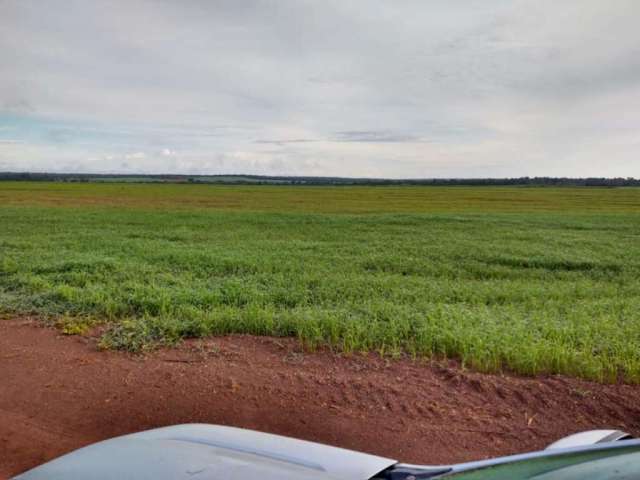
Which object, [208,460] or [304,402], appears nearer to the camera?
[208,460]

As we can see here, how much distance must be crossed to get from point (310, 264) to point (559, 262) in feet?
22.0

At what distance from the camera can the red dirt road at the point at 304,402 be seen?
3.62 metres

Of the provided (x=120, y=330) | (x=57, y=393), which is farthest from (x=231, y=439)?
(x=120, y=330)

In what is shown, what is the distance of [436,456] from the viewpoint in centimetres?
342

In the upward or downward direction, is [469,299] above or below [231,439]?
below

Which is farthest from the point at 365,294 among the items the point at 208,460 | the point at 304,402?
the point at 208,460

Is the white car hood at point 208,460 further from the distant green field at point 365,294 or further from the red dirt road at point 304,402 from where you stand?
→ the distant green field at point 365,294

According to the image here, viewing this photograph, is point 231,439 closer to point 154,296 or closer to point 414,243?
point 154,296

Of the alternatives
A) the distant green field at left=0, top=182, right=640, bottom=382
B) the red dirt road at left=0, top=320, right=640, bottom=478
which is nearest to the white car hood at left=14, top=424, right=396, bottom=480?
the red dirt road at left=0, top=320, right=640, bottom=478

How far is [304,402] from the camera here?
13.6 feet

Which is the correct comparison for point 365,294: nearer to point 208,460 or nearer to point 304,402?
point 304,402

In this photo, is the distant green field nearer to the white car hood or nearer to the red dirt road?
the red dirt road

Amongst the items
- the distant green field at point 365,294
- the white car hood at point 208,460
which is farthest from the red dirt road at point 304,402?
the white car hood at point 208,460

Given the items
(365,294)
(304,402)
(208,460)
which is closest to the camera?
(208,460)
